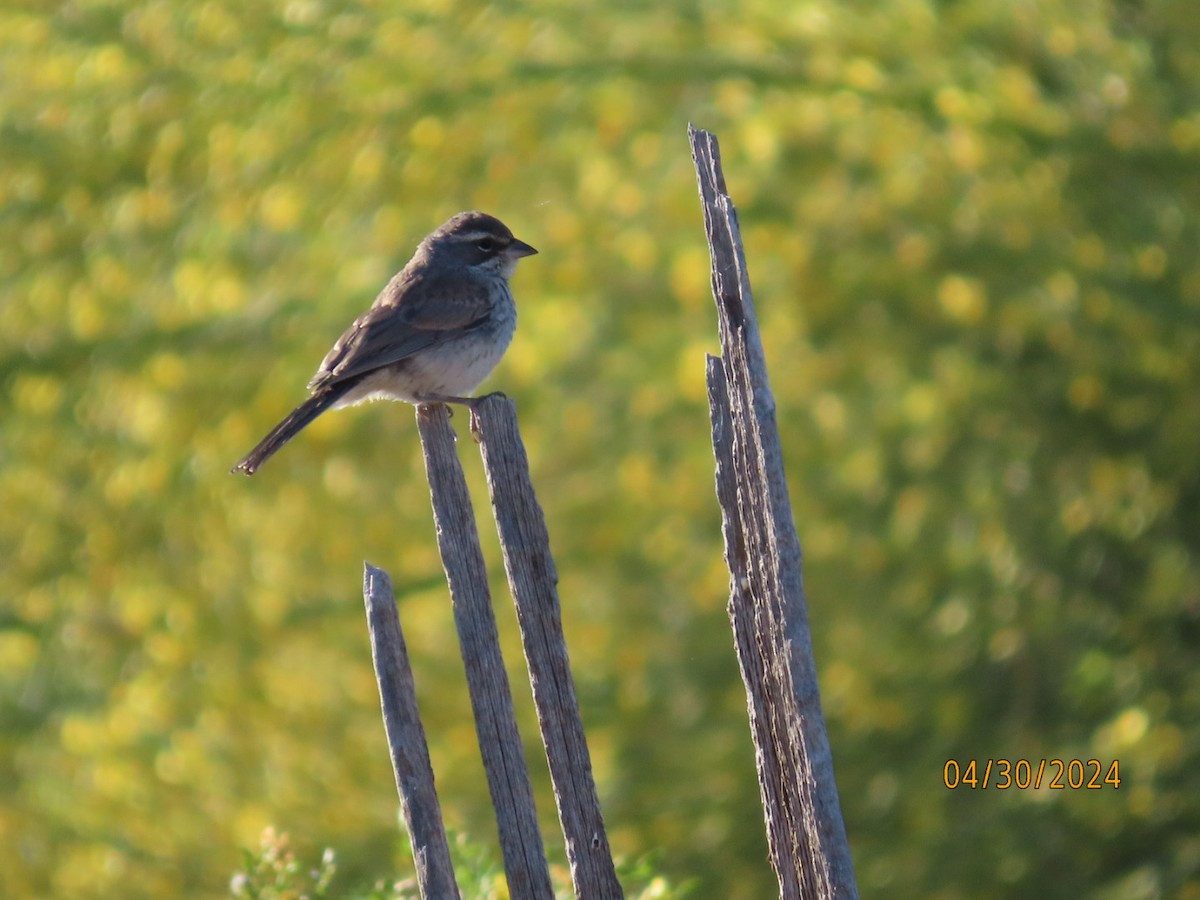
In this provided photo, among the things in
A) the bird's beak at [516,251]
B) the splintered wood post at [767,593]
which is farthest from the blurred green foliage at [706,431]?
the splintered wood post at [767,593]

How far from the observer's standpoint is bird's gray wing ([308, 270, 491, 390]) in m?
5.93

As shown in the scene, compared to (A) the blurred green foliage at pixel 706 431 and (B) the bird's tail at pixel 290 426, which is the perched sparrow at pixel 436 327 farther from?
(A) the blurred green foliage at pixel 706 431

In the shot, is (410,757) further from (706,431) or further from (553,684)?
(706,431)

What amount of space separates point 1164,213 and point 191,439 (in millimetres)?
5544

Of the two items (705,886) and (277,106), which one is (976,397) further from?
(277,106)

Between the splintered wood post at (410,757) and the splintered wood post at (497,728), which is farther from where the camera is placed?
the splintered wood post at (497,728)

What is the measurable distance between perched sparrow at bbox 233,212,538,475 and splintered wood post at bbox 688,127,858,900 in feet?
8.43

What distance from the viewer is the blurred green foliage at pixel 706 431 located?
290 inches

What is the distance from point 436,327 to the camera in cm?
622

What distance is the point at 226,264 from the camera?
8.83m
